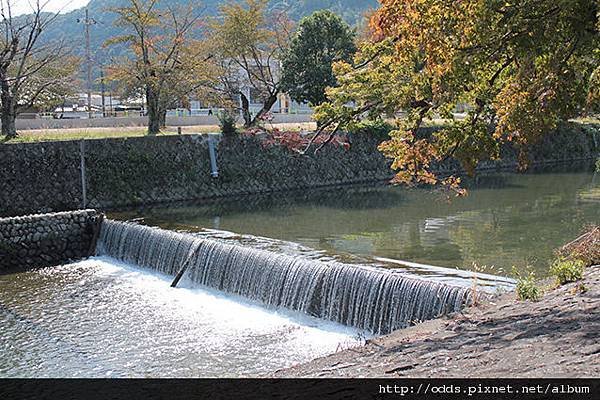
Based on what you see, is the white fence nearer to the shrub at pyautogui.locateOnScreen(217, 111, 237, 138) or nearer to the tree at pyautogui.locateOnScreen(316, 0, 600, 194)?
the shrub at pyautogui.locateOnScreen(217, 111, 237, 138)

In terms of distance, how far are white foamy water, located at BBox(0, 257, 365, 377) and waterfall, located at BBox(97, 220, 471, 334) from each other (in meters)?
0.26

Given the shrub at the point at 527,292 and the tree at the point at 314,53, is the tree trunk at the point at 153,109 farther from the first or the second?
the shrub at the point at 527,292

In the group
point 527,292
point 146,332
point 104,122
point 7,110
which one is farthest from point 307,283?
point 104,122

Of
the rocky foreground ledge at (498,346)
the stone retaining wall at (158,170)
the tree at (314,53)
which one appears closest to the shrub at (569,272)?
the rocky foreground ledge at (498,346)

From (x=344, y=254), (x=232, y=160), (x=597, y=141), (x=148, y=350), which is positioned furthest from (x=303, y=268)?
(x=597, y=141)

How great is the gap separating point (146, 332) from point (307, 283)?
2.54 meters

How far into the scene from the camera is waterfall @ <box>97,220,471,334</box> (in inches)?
387

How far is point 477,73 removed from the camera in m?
9.31

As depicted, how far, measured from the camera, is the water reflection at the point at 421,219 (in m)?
13.8

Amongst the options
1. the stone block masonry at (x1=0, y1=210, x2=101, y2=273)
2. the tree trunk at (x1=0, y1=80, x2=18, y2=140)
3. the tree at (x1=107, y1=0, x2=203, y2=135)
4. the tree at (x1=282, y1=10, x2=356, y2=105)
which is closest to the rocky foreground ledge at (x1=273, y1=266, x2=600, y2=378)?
the stone block masonry at (x1=0, y1=210, x2=101, y2=273)

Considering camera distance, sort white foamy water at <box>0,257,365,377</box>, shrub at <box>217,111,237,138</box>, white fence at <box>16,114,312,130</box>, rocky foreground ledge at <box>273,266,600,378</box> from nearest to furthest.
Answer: rocky foreground ledge at <box>273,266,600,378</box> → white foamy water at <box>0,257,365,377</box> → shrub at <box>217,111,237,138</box> → white fence at <box>16,114,312,130</box>

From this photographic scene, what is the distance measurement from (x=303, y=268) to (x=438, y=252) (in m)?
3.43

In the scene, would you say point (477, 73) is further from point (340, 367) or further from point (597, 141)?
point (597, 141)

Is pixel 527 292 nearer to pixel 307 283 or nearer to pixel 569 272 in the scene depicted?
pixel 569 272
